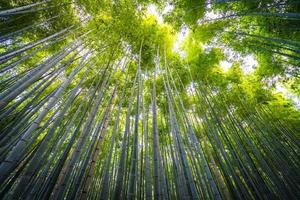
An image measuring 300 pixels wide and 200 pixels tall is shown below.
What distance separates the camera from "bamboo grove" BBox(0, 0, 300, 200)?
291cm

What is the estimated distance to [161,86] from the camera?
5.69m

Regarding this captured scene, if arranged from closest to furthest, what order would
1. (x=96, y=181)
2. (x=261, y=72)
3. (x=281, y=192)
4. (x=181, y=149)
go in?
1. (x=181, y=149)
2. (x=281, y=192)
3. (x=96, y=181)
4. (x=261, y=72)

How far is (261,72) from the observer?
4.95 metres

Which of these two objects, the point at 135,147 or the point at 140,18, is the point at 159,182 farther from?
the point at 140,18

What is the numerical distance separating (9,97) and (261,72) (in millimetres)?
5774

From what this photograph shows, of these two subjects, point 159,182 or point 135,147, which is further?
point 135,147

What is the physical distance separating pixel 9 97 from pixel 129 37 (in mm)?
3652

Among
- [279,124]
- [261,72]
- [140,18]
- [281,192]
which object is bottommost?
[281,192]

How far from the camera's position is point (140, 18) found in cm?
486

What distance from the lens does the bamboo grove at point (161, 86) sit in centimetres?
291

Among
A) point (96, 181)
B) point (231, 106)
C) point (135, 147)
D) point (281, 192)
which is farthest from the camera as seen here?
point (231, 106)

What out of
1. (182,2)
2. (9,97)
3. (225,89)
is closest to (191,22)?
(182,2)

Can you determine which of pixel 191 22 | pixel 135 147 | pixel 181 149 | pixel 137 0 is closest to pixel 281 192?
pixel 181 149

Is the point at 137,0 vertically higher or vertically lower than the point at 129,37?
higher
